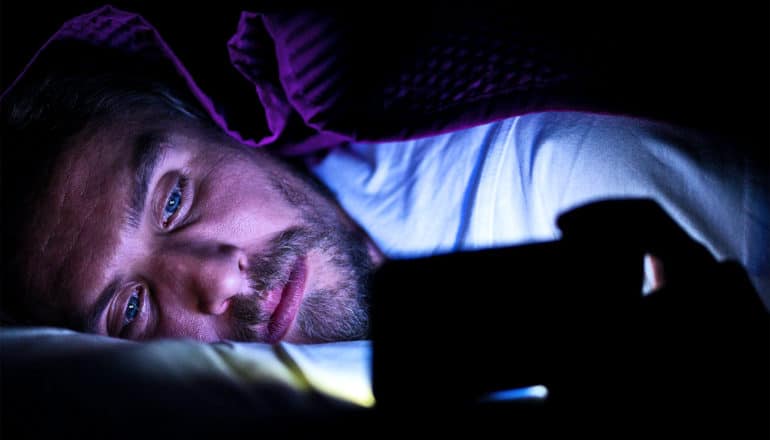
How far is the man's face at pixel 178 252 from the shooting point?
0.76m

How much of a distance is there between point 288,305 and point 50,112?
0.70 meters

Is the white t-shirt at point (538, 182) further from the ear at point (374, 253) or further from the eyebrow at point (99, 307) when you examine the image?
the eyebrow at point (99, 307)

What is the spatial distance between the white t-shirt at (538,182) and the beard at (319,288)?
0.13 m

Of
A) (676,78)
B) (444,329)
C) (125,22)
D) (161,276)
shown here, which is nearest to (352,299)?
(444,329)

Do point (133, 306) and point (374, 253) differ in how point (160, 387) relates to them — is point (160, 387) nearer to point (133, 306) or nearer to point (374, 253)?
point (133, 306)

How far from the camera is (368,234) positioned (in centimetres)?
104

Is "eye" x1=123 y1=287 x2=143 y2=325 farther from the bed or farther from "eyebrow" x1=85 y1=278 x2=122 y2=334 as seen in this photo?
the bed

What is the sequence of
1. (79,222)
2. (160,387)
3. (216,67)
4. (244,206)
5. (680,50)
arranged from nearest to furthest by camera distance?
1. (160,387)
2. (680,50)
3. (79,222)
4. (244,206)
5. (216,67)

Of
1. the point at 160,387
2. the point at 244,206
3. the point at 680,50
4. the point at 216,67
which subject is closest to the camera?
the point at 160,387

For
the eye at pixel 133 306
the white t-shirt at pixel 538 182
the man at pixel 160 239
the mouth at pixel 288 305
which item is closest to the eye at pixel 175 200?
the man at pixel 160 239

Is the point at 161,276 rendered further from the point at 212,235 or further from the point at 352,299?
the point at 352,299

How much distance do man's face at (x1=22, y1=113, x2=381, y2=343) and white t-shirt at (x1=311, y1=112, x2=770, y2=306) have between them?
193 millimetres

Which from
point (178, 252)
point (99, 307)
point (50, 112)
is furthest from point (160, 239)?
point (50, 112)

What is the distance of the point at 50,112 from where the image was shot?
0.93m
